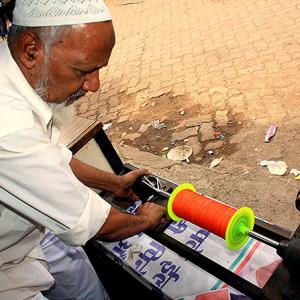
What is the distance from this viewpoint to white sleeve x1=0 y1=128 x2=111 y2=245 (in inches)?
50.8

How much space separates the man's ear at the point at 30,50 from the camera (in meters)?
1.47

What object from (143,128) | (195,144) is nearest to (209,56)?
(143,128)

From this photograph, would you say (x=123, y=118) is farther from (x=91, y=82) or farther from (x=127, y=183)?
(x=91, y=82)

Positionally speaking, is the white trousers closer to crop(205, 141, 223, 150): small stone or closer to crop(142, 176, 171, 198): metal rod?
crop(142, 176, 171, 198): metal rod

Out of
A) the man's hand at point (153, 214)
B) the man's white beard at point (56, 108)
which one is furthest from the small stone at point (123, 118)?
the man's hand at point (153, 214)

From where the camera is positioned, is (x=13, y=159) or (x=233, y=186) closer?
(x=13, y=159)

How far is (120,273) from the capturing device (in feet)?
7.82

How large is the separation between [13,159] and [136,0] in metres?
9.17

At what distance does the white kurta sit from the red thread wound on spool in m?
0.36

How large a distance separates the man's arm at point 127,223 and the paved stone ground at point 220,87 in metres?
1.41

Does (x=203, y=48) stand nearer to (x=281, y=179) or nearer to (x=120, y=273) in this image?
(x=281, y=179)

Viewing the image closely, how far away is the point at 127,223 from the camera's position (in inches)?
65.7

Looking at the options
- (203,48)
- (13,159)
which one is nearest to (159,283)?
(13,159)

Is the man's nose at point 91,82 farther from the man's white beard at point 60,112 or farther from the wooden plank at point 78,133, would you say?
the wooden plank at point 78,133
